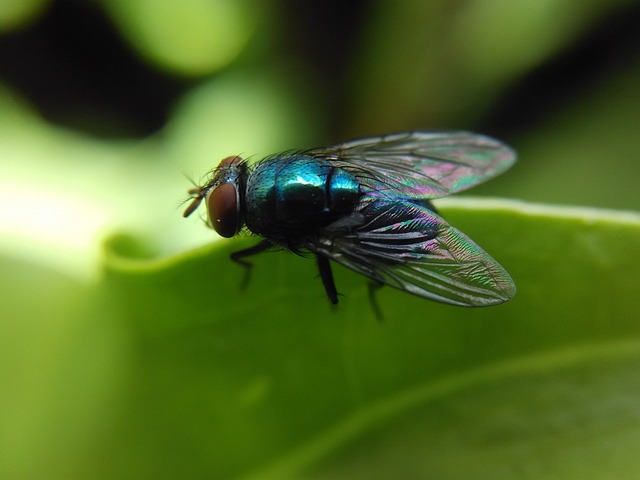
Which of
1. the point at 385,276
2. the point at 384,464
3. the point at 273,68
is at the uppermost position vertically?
the point at 273,68

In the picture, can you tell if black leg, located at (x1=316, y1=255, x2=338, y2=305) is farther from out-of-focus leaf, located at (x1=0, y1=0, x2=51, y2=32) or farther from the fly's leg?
out-of-focus leaf, located at (x1=0, y1=0, x2=51, y2=32)

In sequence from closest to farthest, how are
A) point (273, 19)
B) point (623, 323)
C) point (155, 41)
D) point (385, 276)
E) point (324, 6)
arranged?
point (623, 323), point (385, 276), point (155, 41), point (273, 19), point (324, 6)

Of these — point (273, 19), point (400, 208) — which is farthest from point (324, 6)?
point (400, 208)

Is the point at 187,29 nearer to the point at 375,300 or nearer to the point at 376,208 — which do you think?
the point at 376,208

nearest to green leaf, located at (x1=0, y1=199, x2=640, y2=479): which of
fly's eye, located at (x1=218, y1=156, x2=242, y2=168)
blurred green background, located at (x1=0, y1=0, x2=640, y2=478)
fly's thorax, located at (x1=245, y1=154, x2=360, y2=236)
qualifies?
blurred green background, located at (x1=0, y1=0, x2=640, y2=478)

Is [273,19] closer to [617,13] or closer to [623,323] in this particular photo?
[617,13]

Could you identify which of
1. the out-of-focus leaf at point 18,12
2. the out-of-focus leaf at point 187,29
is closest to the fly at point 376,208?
the out-of-focus leaf at point 187,29

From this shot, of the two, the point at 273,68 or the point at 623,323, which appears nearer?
the point at 623,323

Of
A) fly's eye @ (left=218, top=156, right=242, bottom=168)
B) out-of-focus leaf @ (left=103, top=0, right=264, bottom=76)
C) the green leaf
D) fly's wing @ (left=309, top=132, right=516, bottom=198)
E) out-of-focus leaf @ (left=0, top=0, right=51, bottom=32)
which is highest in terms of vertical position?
out-of-focus leaf @ (left=0, top=0, right=51, bottom=32)
